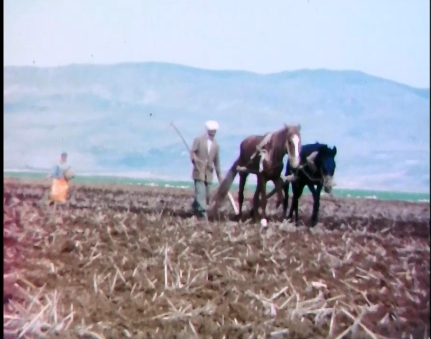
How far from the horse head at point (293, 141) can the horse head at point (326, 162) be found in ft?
0.12

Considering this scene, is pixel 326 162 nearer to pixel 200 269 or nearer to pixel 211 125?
pixel 211 125

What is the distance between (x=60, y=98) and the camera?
175 cm

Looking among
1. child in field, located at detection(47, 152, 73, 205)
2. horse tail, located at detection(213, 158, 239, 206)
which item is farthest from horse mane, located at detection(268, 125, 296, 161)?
child in field, located at detection(47, 152, 73, 205)

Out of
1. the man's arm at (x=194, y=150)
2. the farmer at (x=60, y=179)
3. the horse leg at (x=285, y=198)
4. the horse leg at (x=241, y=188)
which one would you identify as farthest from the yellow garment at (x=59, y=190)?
the horse leg at (x=285, y=198)

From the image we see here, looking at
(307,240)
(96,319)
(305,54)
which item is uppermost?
(305,54)

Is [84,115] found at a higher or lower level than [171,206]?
higher

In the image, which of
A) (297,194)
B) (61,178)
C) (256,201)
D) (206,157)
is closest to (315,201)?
(297,194)

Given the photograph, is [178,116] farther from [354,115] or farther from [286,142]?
[354,115]

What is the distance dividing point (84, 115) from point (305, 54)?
0.62 meters

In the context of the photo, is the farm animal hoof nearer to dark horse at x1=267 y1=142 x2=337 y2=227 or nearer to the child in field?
dark horse at x1=267 y1=142 x2=337 y2=227

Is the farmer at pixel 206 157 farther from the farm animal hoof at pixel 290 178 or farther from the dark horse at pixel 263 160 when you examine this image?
the farm animal hoof at pixel 290 178

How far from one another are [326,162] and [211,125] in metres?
0.31

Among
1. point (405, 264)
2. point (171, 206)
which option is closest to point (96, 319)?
point (171, 206)

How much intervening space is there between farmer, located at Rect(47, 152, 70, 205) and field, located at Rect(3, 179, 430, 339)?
2cm
